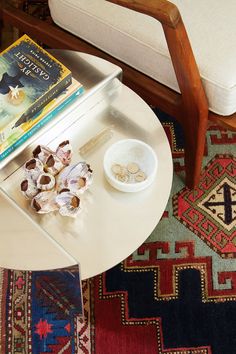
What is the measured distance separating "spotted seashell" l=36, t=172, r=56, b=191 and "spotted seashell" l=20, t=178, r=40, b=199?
0.04 ft

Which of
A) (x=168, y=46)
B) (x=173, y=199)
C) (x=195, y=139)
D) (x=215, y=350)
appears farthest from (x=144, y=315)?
(x=168, y=46)

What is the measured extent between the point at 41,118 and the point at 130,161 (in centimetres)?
19

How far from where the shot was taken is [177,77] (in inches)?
39.1

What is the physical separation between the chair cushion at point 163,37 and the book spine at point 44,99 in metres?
0.16

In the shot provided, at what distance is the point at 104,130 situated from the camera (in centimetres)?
104

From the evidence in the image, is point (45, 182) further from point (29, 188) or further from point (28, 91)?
point (28, 91)

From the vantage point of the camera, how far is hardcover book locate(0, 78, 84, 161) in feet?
A: 3.16

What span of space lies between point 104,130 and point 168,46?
0.69 ft

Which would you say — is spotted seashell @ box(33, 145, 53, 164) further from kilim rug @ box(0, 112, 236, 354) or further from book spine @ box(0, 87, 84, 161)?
kilim rug @ box(0, 112, 236, 354)

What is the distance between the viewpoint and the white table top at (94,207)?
90 centimetres

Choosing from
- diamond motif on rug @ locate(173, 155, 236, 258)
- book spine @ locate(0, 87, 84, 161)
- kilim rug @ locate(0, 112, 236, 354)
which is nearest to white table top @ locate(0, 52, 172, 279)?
book spine @ locate(0, 87, 84, 161)

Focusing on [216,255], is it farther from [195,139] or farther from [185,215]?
[195,139]

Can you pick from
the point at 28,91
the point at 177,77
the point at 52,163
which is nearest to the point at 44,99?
the point at 28,91

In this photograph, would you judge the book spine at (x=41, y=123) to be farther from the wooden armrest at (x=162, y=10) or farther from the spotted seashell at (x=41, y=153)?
the wooden armrest at (x=162, y=10)
